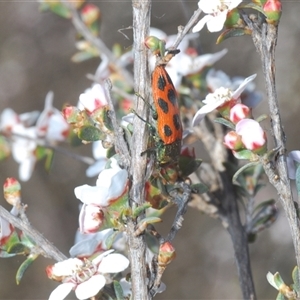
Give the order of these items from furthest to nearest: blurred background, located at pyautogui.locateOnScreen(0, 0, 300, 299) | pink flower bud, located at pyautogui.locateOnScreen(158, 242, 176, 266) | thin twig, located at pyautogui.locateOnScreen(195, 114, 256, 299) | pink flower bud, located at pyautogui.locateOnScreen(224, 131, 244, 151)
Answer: blurred background, located at pyautogui.locateOnScreen(0, 0, 300, 299) → thin twig, located at pyautogui.locateOnScreen(195, 114, 256, 299) → pink flower bud, located at pyautogui.locateOnScreen(224, 131, 244, 151) → pink flower bud, located at pyautogui.locateOnScreen(158, 242, 176, 266)

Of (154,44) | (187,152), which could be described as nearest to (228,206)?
(187,152)

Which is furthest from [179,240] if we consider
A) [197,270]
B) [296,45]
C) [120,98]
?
[120,98]

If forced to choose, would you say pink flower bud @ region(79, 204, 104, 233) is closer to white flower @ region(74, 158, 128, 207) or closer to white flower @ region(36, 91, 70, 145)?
white flower @ region(74, 158, 128, 207)

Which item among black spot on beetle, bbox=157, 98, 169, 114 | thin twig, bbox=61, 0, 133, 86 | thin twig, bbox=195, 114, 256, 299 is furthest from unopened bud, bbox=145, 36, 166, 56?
thin twig, bbox=61, 0, 133, 86

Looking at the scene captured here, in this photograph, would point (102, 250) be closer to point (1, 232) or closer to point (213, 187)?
point (1, 232)

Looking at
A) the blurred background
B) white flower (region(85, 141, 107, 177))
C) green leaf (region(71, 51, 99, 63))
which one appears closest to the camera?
white flower (region(85, 141, 107, 177))
